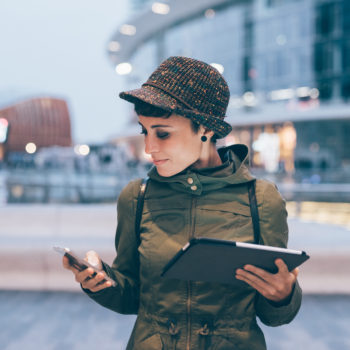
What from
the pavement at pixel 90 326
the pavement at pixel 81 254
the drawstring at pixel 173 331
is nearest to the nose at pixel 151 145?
the drawstring at pixel 173 331

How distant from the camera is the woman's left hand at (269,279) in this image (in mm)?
1557

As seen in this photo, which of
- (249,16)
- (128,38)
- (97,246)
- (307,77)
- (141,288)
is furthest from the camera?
(128,38)

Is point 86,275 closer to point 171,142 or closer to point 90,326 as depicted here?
point 171,142

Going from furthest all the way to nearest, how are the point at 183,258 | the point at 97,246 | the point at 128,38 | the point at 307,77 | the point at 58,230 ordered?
the point at 128,38, the point at 307,77, the point at 58,230, the point at 97,246, the point at 183,258

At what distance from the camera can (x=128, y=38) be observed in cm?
5762

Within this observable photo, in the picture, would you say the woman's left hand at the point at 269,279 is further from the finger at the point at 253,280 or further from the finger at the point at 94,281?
the finger at the point at 94,281

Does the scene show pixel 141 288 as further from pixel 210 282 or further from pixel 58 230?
pixel 58 230

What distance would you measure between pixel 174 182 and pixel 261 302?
585 millimetres

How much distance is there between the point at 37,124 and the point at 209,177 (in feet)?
192

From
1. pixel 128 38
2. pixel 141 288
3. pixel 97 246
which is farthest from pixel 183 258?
pixel 128 38

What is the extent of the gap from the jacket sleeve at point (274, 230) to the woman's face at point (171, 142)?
0.32m

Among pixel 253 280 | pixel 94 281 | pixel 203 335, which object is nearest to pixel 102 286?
pixel 94 281

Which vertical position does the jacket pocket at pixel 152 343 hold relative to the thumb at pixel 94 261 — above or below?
below

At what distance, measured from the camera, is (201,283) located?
174 cm
